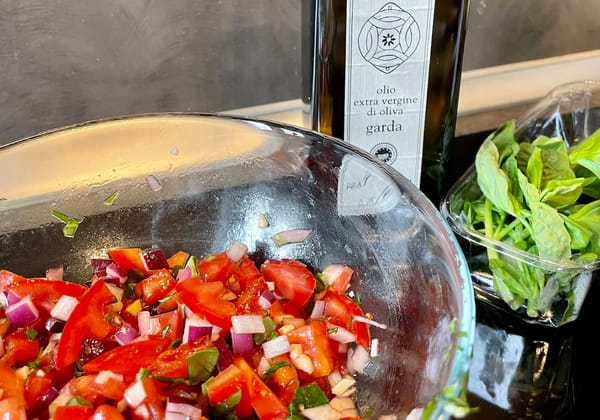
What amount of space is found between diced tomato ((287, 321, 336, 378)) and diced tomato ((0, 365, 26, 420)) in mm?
249

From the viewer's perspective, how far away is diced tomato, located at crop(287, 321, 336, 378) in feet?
2.30

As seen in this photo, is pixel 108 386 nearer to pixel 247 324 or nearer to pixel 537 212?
pixel 247 324

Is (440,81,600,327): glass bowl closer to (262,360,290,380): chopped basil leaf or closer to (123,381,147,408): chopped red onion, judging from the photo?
(262,360,290,380): chopped basil leaf

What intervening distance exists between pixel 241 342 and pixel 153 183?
240mm

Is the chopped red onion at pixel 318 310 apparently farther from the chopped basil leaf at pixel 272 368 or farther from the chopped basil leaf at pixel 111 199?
the chopped basil leaf at pixel 111 199

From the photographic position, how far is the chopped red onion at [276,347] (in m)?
0.70

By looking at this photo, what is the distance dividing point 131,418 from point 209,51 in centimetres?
59

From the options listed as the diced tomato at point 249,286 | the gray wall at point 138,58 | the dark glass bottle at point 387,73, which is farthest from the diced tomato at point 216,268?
the gray wall at point 138,58

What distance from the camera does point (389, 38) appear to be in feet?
2.89

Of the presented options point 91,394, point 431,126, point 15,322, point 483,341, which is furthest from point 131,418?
point 431,126

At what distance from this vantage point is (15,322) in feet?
2.40

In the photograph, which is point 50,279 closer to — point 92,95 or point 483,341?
point 92,95

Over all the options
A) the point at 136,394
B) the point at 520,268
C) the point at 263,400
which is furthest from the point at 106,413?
the point at 520,268

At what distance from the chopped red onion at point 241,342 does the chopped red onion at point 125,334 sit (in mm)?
97
